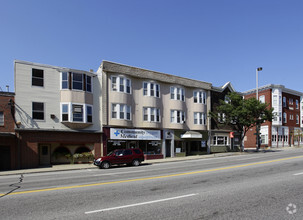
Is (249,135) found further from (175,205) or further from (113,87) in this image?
(175,205)

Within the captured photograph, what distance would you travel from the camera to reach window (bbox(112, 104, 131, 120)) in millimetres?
25203

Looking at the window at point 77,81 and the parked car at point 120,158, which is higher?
the window at point 77,81

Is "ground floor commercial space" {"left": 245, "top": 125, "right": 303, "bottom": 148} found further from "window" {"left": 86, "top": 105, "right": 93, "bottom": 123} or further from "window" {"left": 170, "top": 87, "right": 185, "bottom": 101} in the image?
"window" {"left": 86, "top": 105, "right": 93, "bottom": 123}

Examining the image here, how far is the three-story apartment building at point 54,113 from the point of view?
20.7 m

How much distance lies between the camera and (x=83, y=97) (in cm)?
2317

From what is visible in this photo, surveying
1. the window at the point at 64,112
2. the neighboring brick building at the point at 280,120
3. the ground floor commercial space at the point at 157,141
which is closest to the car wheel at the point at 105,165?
the ground floor commercial space at the point at 157,141

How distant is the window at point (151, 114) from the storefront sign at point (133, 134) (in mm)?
1456

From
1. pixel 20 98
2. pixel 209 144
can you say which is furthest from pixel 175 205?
pixel 209 144

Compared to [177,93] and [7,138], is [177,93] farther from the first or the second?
[7,138]

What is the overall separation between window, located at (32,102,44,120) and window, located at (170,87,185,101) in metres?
15.7

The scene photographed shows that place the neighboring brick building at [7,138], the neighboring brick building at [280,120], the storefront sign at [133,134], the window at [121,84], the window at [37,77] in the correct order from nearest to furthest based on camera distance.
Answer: the neighboring brick building at [7,138]
the window at [37,77]
the storefront sign at [133,134]
the window at [121,84]
the neighboring brick building at [280,120]

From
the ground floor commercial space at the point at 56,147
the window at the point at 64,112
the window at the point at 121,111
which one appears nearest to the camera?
the ground floor commercial space at the point at 56,147

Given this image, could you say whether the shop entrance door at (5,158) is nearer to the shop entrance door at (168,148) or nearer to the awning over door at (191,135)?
the shop entrance door at (168,148)

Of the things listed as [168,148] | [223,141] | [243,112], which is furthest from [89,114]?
[223,141]
